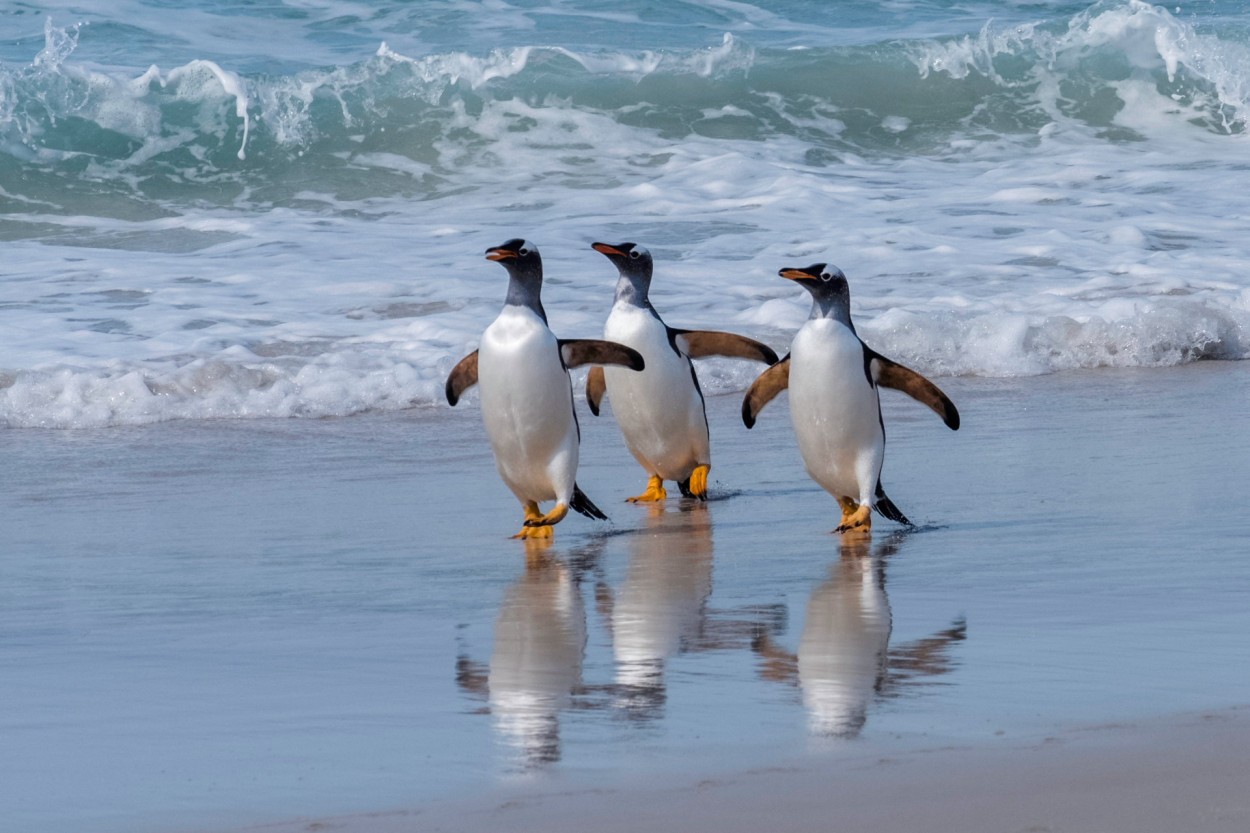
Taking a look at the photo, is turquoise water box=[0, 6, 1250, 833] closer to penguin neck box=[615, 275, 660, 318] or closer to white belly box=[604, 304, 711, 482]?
white belly box=[604, 304, 711, 482]

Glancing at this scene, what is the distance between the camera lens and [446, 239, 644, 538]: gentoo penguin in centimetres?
518

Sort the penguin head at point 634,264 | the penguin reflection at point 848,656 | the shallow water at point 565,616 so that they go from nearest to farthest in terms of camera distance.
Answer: the shallow water at point 565,616 < the penguin reflection at point 848,656 < the penguin head at point 634,264

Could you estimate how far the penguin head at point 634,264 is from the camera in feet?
19.1

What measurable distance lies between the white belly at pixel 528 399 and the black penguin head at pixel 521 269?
0.13 ft

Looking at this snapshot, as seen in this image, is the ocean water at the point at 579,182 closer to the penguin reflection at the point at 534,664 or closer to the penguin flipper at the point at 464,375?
the penguin flipper at the point at 464,375

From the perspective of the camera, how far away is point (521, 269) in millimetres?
5121

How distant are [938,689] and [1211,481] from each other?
8.73ft

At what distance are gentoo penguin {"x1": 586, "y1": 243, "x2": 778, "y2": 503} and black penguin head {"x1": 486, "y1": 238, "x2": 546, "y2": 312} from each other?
0.70m

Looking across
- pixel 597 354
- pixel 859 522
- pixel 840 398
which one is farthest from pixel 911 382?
pixel 597 354

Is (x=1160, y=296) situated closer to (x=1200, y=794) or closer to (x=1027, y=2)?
(x=1200, y=794)

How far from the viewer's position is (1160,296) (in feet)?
31.9

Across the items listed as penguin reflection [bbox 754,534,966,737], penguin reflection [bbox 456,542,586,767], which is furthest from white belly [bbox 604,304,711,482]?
penguin reflection [bbox 754,534,966,737]

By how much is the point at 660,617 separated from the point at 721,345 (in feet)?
7.58

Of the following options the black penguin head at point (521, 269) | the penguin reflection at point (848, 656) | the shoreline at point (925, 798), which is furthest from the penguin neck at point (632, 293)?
the shoreline at point (925, 798)
